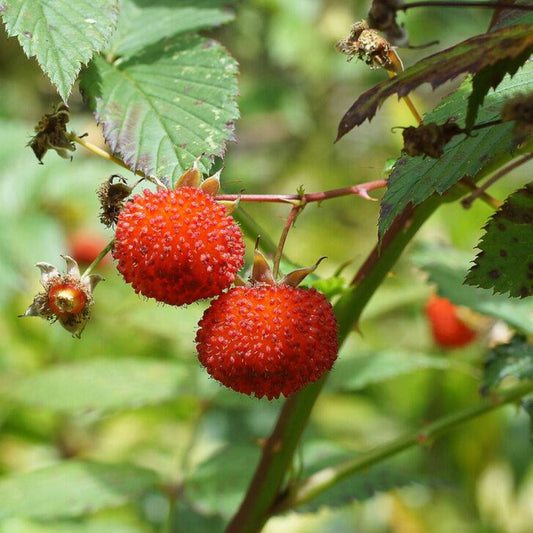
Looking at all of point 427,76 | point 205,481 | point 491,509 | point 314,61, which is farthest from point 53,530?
point 314,61

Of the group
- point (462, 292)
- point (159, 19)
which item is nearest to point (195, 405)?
point (462, 292)

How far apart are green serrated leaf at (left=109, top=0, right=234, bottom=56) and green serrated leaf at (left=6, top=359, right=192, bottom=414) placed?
0.75m

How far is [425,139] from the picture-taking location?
0.81 m

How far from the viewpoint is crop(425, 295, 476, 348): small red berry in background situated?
225 centimetres

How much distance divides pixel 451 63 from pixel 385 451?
27.4 inches

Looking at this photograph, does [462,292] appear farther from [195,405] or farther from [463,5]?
[463,5]

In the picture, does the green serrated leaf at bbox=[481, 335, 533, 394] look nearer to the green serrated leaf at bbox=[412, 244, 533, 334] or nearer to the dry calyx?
the green serrated leaf at bbox=[412, 244, 533, 334]

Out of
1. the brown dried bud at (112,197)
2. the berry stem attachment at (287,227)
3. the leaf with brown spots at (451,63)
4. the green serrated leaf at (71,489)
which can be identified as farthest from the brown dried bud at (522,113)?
the green serrated leaf at (71,489)

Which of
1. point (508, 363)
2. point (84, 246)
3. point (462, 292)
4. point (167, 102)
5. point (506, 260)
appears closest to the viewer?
point (506, 260)

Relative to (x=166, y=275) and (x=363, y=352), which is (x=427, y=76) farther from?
(x=363, y=352)

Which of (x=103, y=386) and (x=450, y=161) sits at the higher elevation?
(x=103, y=386)

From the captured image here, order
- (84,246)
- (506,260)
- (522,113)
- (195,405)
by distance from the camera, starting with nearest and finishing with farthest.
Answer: (522,113), (506,260), (195,405), (84,246)

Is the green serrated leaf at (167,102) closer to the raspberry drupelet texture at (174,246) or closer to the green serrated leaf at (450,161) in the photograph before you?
the raspberry drupelet texture at (174,246)

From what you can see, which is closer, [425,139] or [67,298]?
[425,139]
